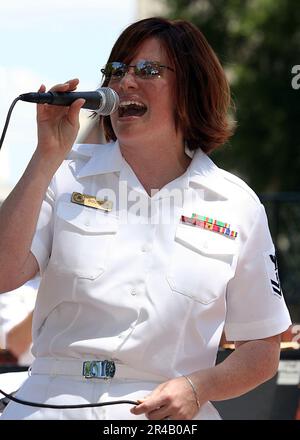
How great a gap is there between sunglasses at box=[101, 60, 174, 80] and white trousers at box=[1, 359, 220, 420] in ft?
2.86

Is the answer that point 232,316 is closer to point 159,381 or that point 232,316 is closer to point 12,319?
point 159,381

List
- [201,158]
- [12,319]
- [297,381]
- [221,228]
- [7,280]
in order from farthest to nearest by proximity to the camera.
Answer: [12,319]
[297,381]
[201,158]
[221,228]
[7,280]

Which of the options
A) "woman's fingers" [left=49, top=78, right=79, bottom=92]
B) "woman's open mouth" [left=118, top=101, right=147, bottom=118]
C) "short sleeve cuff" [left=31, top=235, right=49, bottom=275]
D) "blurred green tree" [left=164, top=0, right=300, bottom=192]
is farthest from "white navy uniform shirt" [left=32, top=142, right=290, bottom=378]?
"blurred green tree" [left=164, top=0, right=300, bottom=192]

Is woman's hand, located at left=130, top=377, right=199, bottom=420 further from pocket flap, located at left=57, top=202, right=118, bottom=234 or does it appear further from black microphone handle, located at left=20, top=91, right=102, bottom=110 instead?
black microphone handle, located at left=20, top=91, right=102, bottom=110

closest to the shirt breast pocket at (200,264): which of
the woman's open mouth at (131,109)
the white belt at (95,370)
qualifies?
the white belt at (95,370)

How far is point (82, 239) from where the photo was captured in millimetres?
2863

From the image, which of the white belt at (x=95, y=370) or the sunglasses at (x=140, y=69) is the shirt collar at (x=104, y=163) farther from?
the white belt at (x=95, y=370)

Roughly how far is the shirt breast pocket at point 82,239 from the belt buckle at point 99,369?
23 cm

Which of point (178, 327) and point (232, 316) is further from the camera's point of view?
point (232, 316)

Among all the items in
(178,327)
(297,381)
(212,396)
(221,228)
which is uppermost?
(221,228)

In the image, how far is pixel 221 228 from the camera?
294cm

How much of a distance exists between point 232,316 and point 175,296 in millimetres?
250

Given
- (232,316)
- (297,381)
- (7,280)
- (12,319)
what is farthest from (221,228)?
(12,319)

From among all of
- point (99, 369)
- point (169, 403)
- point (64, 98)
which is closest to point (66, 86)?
point (64, 98)
